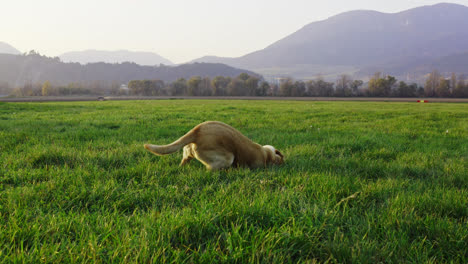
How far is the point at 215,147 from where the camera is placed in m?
3.82

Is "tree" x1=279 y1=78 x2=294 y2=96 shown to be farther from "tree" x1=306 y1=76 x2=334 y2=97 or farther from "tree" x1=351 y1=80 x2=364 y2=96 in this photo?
"tree" x1=351 y1=80 x2=364 y2=96

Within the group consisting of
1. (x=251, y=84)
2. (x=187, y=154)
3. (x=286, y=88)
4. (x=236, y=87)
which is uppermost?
(x=251, y=84)

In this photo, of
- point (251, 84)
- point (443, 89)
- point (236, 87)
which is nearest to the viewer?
point (443, 89)

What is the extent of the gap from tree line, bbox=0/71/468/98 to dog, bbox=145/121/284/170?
75593mm

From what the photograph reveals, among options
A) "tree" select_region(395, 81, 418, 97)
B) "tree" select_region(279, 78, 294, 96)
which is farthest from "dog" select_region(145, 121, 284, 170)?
"tree" select_region(395, 81, 418, 97)

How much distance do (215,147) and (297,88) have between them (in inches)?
3218

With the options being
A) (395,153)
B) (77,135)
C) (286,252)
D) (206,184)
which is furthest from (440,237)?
(77,135)

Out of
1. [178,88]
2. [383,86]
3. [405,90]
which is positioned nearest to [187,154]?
[383,86]

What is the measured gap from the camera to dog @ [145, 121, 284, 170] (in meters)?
3.78

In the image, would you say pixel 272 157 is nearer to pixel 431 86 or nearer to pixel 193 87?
pixel 193 87

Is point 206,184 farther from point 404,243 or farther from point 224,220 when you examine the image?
point 404,243

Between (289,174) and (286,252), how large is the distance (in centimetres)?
189

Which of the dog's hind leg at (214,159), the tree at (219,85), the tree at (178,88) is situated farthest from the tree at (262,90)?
the dog's hind leg at (214,159)

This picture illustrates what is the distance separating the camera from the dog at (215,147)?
3.78 m
